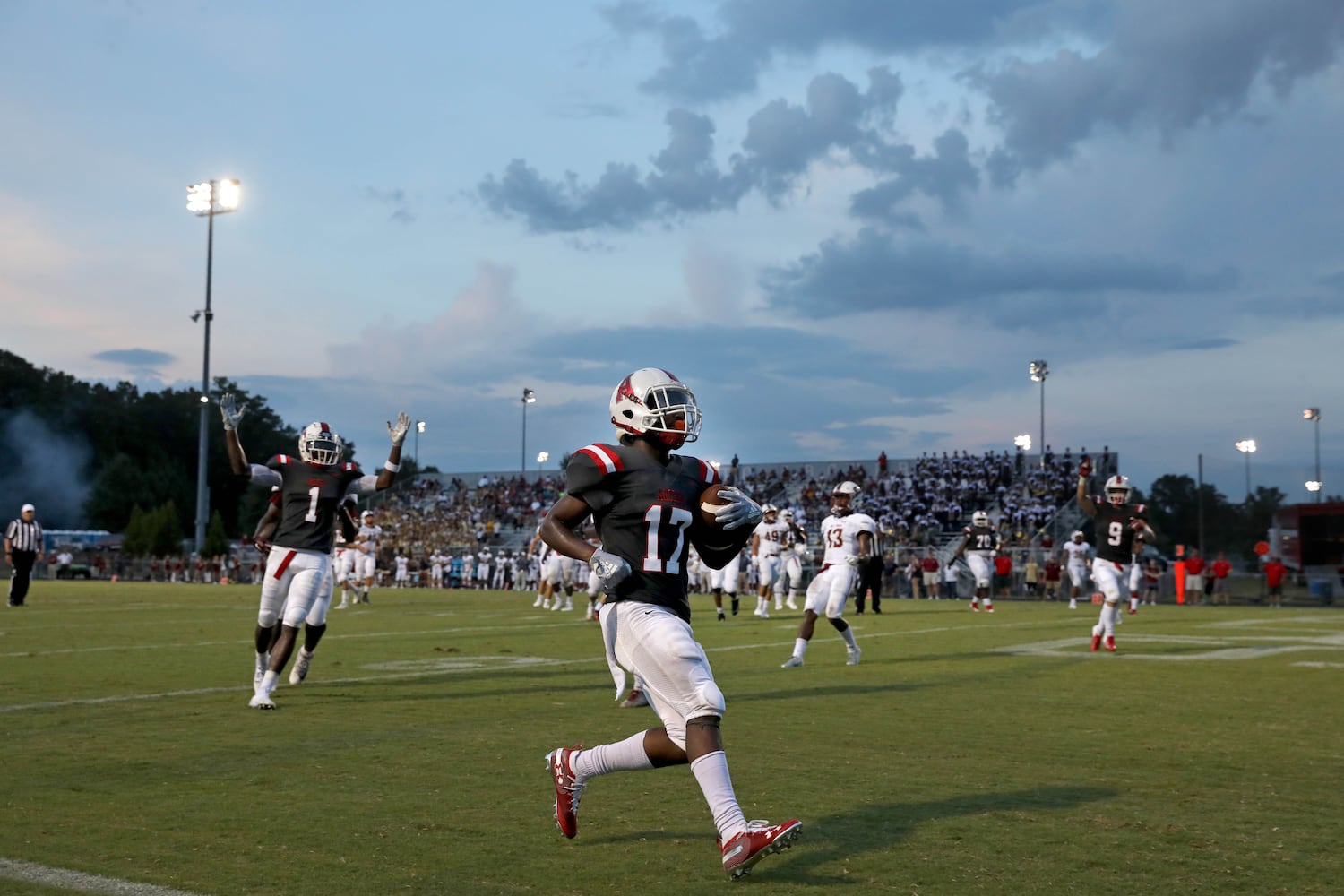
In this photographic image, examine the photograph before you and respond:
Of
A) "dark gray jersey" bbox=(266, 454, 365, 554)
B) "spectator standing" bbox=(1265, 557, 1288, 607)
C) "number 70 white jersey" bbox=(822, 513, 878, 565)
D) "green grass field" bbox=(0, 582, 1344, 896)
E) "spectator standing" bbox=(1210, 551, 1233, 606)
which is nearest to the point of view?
"green grass field" bbox=(0, 582, 1344, 896)

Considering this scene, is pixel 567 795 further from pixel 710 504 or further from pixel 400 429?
pixel 400 429

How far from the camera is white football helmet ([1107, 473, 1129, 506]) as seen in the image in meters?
15.6

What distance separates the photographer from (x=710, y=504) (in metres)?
5.38

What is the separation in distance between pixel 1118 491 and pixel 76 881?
1351 cm

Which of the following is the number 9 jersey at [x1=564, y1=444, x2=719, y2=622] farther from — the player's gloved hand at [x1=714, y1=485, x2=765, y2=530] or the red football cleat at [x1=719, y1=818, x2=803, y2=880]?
the red football cleat at [x1=719, y1=818, x2=803, y2=880]

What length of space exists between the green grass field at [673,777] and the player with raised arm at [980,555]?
14873mm

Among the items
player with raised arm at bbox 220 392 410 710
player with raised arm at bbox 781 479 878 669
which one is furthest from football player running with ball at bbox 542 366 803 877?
player with raised arm at bbox 781 479 878 669

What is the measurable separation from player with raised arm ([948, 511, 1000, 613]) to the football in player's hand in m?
23.1

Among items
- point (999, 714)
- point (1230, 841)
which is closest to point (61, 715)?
point (999, 714)

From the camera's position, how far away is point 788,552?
30359 mm

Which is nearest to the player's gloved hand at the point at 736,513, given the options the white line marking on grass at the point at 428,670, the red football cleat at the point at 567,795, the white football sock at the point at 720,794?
the white football sock at the point at 720,794

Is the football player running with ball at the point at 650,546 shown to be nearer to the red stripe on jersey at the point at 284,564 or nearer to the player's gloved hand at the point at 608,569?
the player's gloved hand at the point at 608,569

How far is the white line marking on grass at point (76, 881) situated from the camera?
445 cm

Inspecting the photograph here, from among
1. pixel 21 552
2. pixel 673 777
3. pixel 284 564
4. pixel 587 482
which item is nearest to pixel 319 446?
pixel 284 564
